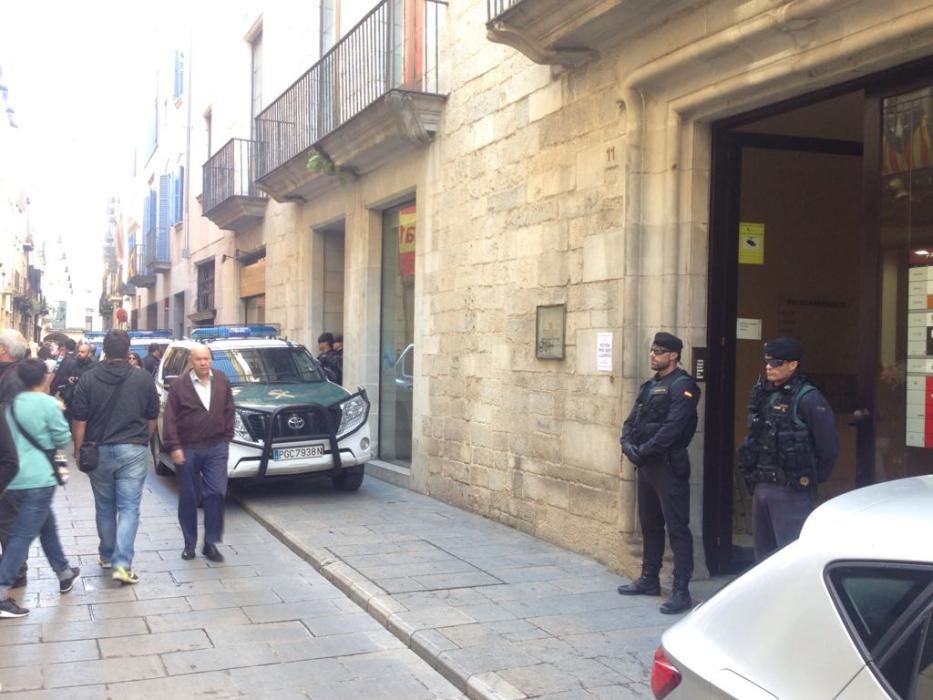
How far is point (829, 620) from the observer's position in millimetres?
2057

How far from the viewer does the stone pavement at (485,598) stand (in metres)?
4.84

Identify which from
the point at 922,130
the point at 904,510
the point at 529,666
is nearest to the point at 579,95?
the point at 922,130

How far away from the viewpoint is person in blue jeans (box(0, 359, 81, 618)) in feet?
19.3

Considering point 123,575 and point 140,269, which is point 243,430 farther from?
point 140,269

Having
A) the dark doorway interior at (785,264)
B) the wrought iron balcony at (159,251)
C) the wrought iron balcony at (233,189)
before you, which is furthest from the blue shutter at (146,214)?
the dark doorway interior at (785,264)

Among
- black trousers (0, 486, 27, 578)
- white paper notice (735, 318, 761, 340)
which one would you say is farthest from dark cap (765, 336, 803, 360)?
black trousers (0, 486, 27, 578)

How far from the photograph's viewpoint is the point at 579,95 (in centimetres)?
770

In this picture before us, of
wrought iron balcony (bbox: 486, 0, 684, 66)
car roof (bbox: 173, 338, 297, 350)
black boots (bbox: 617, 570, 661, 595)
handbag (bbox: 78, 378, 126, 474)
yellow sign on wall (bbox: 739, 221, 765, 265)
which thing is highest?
wrought iron balcony (bbox: 486, 0, 684, 66)

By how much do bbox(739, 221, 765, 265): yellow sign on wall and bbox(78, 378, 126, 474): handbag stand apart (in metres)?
4.93

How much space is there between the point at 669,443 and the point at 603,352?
1.59 m

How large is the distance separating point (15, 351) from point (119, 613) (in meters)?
2.09

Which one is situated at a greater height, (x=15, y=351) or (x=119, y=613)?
(x=15, y=351)

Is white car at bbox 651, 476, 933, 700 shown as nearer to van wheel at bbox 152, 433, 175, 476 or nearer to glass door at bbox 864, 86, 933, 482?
glass door at bbox 864, 86, 933, 482

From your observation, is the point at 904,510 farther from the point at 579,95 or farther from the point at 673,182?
the point at 579,95
